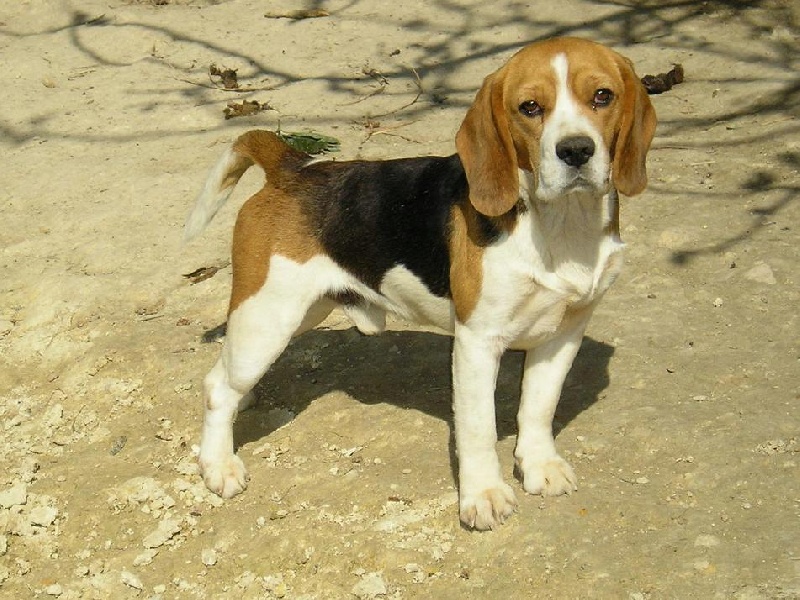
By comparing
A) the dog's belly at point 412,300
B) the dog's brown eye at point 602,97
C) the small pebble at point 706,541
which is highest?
the dog's brown eye at point 602,97

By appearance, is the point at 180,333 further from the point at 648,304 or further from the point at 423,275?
the point at 648,304

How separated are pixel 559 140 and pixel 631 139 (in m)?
0.46

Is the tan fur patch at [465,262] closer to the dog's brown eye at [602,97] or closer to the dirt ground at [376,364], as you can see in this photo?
the dog's brown eye at [602,97]

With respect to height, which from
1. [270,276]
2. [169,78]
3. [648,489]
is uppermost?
[270,276]

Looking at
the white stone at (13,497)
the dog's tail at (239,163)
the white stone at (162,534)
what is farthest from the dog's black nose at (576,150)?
the white stone at (13,497)

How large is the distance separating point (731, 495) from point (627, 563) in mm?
585

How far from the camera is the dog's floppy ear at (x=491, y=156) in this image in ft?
14.2

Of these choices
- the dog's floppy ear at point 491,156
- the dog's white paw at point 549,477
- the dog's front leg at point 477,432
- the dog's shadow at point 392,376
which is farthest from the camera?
the dog's shadow at point 392,376

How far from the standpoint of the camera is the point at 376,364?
6.19 metres

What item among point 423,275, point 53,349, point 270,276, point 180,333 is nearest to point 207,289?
point 180,333

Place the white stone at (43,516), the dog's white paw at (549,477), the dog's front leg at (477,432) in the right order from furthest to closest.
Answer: the white stone at (43,516)
the dog's white paw at (549,477)
the dog's front leg at (477,432)

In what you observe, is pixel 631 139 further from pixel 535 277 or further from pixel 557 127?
pixel 535 277

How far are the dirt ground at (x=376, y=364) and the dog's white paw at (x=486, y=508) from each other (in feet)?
0.16

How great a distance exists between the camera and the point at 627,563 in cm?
427
